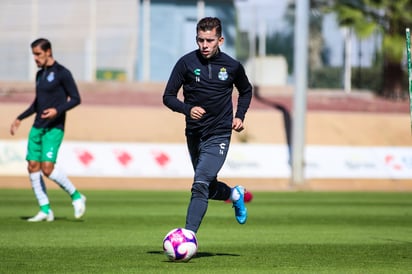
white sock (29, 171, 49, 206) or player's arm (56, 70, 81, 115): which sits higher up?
player's arm (56, 70, 81, 115)

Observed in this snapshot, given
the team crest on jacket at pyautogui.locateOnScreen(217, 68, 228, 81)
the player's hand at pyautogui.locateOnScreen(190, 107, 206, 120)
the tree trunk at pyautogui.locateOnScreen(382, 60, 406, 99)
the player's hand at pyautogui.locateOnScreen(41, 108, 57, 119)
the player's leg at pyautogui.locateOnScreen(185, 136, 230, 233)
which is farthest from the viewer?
the tree trunk at pyautogui.locateOnScreen(382, 60, 406, 99)

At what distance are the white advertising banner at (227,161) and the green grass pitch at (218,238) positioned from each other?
260 inches

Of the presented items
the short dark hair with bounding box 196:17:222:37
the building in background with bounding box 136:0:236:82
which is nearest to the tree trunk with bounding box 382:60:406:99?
the building in background with bounding box 136:0:236:82

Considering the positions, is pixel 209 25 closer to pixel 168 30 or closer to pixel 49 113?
pixel 49 113

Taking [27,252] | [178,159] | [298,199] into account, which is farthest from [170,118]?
[27,252]

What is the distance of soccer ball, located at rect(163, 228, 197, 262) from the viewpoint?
9719 millimetres

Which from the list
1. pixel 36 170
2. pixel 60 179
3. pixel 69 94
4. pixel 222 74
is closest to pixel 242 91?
pixel 222 74

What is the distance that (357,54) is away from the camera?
42375mm

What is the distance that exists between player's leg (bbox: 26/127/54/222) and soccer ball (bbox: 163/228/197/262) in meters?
5.25

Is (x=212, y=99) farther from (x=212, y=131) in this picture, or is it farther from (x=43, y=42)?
(x=43, y=42)

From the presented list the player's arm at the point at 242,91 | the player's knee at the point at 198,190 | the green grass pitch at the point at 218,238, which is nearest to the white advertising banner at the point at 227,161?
the green grass pitch at the point at 218,238

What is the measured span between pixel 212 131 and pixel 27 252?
2125mm

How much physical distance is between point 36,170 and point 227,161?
1407 centimetres

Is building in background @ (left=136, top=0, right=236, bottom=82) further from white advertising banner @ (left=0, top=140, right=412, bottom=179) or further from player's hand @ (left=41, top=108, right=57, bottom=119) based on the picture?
player's hand @ (left=41, top=108, right=57, bottom=119)
